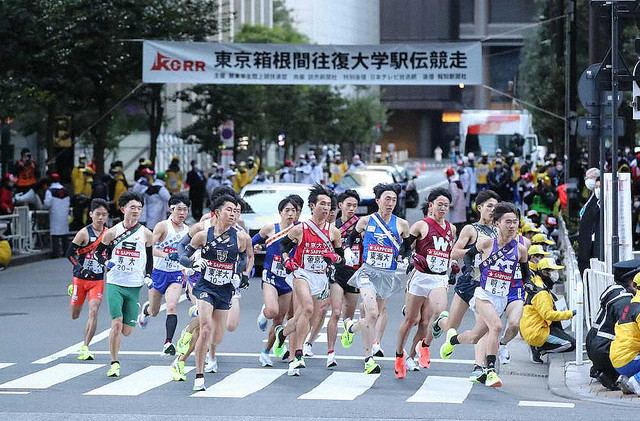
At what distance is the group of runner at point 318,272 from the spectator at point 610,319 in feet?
2.76

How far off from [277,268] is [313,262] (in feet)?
2.21

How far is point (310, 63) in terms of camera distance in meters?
31.3

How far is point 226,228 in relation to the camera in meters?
13.0

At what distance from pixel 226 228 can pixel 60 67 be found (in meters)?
23.3

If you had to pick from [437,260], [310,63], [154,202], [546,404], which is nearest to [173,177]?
[154,202]

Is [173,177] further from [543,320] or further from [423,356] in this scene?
[543,320]

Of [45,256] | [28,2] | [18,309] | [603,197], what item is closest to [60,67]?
[28,2]

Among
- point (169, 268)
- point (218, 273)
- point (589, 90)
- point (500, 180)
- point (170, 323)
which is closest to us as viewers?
point (218, 273)

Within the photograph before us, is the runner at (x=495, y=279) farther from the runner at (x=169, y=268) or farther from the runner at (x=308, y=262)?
the runner at (x=169, y=268)

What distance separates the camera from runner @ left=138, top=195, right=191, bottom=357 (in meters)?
14.8

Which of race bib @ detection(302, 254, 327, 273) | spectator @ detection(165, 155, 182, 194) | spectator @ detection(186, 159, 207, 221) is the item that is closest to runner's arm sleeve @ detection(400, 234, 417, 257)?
race bib @ detection(302, 254, 327, 273)

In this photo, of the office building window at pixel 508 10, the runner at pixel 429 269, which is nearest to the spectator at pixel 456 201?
the runner at pixel 429 269

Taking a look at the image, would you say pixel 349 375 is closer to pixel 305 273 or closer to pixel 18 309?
pixel 305 273

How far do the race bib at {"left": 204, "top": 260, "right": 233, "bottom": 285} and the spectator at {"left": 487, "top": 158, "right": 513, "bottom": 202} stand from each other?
24.8 m
